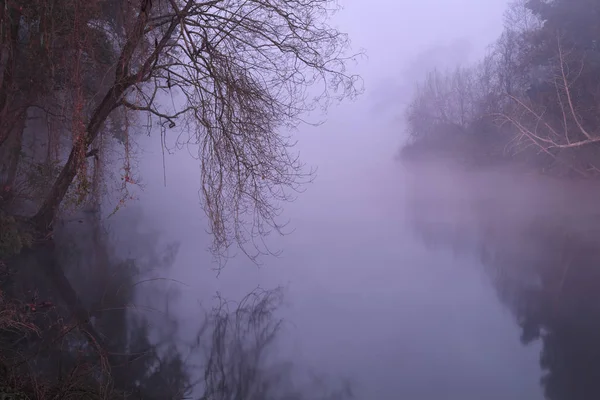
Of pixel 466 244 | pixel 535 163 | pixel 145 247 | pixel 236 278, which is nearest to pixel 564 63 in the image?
pixel 535 163

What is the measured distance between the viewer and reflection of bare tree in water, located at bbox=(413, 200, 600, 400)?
5.25 metres

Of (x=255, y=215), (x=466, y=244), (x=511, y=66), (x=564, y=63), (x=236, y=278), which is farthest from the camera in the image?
(x=511, y=66)

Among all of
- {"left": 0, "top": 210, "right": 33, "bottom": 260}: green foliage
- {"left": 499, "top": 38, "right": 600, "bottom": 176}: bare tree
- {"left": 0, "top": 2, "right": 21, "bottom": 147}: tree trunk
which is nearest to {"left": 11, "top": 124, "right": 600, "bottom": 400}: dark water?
{"left": 0, "top": 210, "right": 33, "bottom": 260}: green foliage

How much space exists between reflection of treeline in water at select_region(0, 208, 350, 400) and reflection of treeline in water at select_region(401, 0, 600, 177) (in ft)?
26.4

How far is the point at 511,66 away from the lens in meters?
13.9

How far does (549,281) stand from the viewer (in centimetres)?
796

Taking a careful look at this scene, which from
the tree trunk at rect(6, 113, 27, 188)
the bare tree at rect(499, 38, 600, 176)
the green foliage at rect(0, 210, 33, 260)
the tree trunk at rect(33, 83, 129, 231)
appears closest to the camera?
the tree trunk at rect(33, 83, 129, 231)

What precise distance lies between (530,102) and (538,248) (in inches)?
158

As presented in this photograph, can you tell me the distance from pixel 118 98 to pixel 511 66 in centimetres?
1076

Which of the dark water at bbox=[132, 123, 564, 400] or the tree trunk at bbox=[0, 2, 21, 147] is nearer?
the dark water at bbox=[132, 123, 564, 400]

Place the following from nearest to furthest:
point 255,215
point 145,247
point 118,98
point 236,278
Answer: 1. point 255,215
2. point 118,98
3. point 236,278
4. point 145,247

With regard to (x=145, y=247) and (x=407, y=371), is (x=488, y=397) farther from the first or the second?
(x=145, y=247)

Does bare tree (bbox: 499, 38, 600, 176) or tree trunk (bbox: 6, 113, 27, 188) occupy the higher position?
bare tree (bbox: 499, 38, 600, 176)

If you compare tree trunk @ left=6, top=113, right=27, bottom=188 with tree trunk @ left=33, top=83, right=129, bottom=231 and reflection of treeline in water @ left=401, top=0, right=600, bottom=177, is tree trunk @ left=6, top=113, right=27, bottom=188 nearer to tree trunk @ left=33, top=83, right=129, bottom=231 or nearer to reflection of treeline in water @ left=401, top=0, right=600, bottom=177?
tree trunk @ left=33, top=83, right=129, bottom=231
